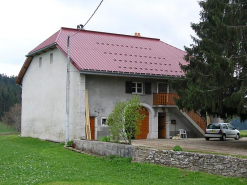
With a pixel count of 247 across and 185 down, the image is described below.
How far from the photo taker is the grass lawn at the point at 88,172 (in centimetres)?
1281

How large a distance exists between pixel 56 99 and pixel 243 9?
49.8ft

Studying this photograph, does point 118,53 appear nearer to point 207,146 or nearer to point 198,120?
point 198,120

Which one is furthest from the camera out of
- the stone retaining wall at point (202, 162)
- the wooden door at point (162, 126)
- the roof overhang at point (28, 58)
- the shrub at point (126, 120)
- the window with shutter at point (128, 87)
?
the wooden door at point (162, 126)

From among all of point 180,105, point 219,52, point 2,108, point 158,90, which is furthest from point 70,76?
point 2,108

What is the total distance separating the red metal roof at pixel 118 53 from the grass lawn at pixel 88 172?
27.8 ft

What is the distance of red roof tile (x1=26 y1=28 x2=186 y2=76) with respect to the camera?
87.5 ft

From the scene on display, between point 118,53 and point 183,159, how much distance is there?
1569cm

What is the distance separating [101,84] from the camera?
2683 centimetres

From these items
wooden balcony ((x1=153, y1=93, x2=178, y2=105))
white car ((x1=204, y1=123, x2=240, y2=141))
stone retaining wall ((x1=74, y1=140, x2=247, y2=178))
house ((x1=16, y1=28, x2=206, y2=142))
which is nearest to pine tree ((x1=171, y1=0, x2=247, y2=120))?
stone retaining wall ((x1=74, y1=140, x2=247, y2=178))

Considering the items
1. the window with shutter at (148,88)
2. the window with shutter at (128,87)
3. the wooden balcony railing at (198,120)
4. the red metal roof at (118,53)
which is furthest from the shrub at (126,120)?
the wooden balcony railing at (198,120)

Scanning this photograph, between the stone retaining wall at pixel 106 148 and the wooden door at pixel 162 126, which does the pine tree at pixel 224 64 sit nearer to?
the stone retaining wall at pixel 106 148

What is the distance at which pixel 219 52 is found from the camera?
19.6 meters

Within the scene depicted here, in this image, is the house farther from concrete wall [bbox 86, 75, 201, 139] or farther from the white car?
the white car

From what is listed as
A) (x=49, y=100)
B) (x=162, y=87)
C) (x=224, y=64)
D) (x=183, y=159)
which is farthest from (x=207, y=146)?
(x=49, y=100)
